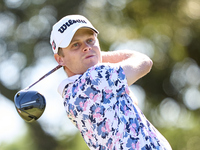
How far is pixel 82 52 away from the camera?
256 centimetres

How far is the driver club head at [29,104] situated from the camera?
2.53m

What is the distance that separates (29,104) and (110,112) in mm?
413

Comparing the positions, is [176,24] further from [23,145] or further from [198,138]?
[23,145]

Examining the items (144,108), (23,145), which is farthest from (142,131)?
(23,145)

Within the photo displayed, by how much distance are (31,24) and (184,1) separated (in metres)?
2.39

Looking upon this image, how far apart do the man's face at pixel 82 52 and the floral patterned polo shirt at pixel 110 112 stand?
5.2 inches

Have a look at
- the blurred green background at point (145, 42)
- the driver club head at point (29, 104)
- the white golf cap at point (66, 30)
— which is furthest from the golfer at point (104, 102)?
the blurred green background at point (145, 42)

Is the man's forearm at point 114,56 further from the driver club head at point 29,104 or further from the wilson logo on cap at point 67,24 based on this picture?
the driver club head at point 29,104

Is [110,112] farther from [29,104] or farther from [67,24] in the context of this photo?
[67,24]

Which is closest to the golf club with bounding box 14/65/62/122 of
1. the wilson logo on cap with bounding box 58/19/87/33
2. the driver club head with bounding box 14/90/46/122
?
the driver club head with bounding box 14/90/46/122

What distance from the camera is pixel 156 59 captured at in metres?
7.96

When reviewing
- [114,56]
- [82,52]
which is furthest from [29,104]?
[114,56]

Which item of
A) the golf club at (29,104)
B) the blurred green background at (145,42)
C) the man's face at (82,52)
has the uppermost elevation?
the man's face at (82,52)

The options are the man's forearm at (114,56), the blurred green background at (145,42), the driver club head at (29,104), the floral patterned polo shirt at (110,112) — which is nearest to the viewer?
the floral patterned polo shirt at (110,112)
